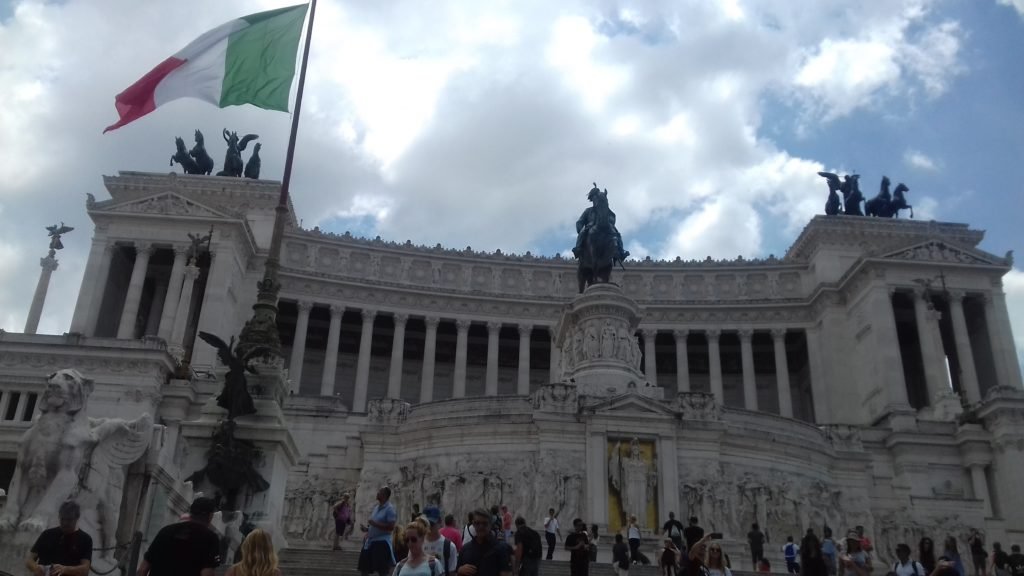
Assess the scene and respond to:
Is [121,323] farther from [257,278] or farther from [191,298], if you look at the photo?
[257,278]

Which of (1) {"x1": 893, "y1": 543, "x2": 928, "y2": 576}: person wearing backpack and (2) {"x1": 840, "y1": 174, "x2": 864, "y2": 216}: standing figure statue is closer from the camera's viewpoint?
(1) {"x1": 893, "y1": 543, "x2": 928, "y2": 576}: person wearing backpack

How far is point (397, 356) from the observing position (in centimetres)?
6444

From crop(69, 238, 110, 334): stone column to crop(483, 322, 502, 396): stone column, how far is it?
26859mm

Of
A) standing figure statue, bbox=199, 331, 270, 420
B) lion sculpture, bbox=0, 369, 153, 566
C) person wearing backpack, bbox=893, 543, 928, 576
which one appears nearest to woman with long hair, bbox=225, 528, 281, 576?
lion sculpture, bbox=0, 369, 153, 566

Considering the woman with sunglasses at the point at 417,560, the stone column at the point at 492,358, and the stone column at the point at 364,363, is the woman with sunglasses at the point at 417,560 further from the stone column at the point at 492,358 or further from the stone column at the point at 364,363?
the stone column at the point at 492,358

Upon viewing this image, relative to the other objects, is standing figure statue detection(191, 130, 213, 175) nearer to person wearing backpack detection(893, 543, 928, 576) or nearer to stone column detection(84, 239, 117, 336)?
stone column detection(84, 239, 117, 336)

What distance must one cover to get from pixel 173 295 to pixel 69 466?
162ft

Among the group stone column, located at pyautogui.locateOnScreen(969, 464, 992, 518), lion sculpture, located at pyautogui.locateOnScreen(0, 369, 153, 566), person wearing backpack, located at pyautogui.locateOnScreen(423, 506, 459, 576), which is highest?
stone column, located at pyautogui.locateOnScreen(969, 464, 992, 518)

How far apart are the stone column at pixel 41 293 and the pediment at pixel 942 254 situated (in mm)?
54765

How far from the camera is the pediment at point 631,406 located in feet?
103

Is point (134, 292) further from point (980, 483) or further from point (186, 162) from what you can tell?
point (980, 483)

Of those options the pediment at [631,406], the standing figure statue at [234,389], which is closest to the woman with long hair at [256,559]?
the standing figure statue at [234,389]

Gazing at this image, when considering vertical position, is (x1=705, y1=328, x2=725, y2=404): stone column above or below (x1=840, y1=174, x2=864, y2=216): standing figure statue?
below

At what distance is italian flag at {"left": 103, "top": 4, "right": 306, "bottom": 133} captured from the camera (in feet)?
72.5
